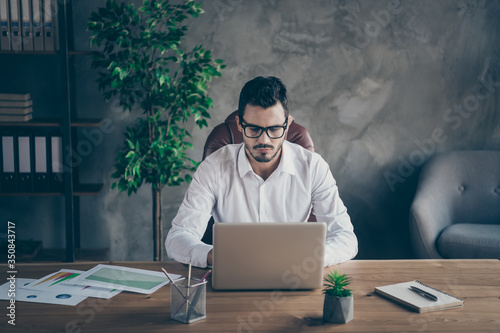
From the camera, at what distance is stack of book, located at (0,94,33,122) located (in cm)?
310

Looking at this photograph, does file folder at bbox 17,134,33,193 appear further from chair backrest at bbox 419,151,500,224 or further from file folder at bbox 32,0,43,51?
chair backrest at bbox 419,151,500,224

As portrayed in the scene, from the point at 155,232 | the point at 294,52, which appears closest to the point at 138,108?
the point at 155,232

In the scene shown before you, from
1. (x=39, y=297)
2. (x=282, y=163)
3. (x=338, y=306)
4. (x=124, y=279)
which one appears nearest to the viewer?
(x=338, y=306)

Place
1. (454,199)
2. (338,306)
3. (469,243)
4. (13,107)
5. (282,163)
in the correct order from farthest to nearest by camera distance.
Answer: (454,199)
(13,107)
(469,243)
(282,163)
(338,306)

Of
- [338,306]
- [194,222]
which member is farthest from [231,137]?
[338,306]

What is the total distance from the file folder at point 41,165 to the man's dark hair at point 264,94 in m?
1.61

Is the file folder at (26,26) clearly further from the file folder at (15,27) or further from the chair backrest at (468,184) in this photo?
the chair backrest at (468,184)

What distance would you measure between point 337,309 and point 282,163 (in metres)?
0.90

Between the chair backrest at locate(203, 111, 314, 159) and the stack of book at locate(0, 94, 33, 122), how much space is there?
55.6 inches

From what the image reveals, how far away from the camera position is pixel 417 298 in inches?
59.3

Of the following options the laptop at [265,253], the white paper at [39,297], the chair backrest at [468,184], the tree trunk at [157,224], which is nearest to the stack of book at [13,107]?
the tree trunk at [157,224]

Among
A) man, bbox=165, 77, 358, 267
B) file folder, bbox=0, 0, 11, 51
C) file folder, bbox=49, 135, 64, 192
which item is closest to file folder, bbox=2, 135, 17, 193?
file folder, bbox=49, 135, 64, 192

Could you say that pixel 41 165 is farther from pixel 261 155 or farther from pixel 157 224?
pixel 261 155

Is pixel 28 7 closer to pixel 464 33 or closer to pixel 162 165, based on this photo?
pixel 162 165
